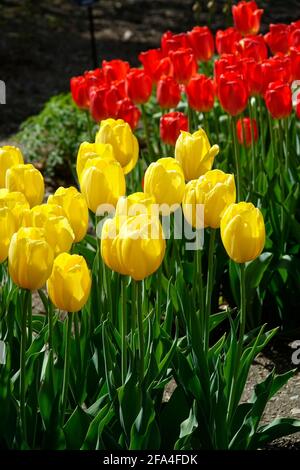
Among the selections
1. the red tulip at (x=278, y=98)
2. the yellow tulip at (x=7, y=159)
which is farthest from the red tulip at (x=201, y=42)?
the yellow tulip at (x=7, y=159)

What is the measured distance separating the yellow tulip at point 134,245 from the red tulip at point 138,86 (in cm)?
161

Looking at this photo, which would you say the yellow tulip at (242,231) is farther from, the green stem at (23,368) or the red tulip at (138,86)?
the red tulip at (138,86)

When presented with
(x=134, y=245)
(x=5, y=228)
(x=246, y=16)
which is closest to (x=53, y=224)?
(x=5, y=228)

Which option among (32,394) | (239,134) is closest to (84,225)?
(32,394)

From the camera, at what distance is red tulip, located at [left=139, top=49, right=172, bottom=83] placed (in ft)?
13.2

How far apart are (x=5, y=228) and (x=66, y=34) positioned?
24.3ft

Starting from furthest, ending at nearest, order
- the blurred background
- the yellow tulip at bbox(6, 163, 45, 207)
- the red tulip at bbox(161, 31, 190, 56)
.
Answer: the blurred background
the red tulip at bbox(161, 31, 190, 56)
the yellow tulip at bbox(6, 163, 45, 207)

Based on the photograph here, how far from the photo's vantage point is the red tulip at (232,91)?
3.50m

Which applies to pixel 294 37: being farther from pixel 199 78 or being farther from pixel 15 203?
pixel 15 203

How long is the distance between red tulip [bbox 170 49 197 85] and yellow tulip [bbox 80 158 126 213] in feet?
4.84

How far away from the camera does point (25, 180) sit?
2717 millimetres

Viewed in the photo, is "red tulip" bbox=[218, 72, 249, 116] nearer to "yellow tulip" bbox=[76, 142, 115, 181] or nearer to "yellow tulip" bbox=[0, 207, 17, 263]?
"yellow tulip" bbox=[76, 142, 115, 181]

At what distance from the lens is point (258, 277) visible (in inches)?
142

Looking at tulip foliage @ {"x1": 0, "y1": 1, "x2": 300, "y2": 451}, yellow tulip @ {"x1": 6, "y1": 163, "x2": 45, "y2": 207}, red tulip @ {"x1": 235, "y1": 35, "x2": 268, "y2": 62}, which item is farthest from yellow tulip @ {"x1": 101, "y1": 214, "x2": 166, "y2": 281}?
red tulip @ {"x1": 235, "y1": 35, "x2": 268, "y2": 62}
